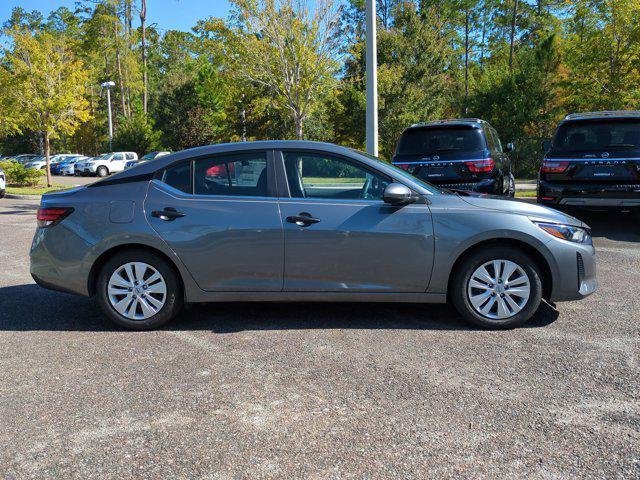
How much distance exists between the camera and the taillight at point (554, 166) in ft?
29.5

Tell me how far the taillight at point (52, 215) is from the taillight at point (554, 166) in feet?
23.8

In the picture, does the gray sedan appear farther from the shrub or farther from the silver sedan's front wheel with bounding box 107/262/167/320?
the shrub

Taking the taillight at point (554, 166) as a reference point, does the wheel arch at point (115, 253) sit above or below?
below

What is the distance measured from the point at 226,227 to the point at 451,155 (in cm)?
535

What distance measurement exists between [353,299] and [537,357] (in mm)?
1473

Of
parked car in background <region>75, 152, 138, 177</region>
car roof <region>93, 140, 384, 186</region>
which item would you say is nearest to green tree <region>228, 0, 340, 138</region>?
car roof <region>93, 140, 384, 186</region>

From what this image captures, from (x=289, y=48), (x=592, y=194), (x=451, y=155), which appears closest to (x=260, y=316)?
(x=451, y=155)

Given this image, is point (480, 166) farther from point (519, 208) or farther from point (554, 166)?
point (519, 208)

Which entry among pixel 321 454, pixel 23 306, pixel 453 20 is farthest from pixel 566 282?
pixel 453 20

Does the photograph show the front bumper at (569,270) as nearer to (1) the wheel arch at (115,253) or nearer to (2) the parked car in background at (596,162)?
(1) the wheel arch at (115,253)

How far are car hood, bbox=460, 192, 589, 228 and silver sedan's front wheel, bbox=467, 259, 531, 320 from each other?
431 mm

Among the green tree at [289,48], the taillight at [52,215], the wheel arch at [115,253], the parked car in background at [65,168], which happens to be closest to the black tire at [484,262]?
the wheel arch at [115,253]

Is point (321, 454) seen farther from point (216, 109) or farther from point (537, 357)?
point (216, 109)

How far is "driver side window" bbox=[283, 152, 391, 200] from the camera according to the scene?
186 inches
